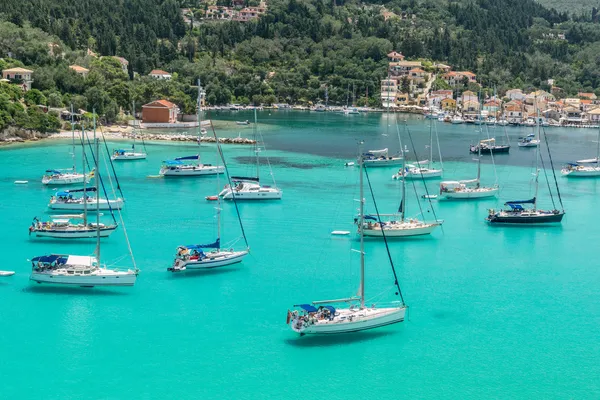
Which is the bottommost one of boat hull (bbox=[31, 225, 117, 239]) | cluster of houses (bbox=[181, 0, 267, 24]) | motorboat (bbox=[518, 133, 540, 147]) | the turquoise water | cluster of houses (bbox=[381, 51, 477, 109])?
the turquoise water

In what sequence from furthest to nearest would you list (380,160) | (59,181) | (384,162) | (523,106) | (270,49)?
(270,49) → (523,106) → (384,162) → (380,160) → (59,181)

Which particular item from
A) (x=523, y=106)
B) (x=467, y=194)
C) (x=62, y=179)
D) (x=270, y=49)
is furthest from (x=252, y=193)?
(x=270, y=49)

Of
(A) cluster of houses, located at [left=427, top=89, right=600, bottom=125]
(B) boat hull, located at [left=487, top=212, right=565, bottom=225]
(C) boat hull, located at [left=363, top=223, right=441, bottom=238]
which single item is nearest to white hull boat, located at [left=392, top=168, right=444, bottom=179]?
(B) boat hull, located at [left=487, top=212, right=565, bottom=225]

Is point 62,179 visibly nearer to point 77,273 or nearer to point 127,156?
point 127,156

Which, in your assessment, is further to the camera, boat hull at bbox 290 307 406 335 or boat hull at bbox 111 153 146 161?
boat hull at bbox 111 153 146 161

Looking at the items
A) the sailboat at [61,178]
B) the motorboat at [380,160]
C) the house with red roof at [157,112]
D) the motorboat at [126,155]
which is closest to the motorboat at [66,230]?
the sailboat at [61,178]

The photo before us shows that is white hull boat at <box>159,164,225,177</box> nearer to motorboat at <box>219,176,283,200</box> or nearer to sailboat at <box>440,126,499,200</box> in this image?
motorboat at <box>219,176,283,200</box>
